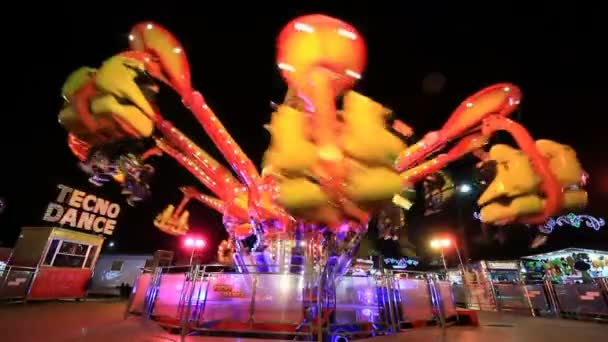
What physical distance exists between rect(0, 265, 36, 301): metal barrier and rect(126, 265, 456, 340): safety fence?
8011 mm

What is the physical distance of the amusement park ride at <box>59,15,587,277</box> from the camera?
3840mm

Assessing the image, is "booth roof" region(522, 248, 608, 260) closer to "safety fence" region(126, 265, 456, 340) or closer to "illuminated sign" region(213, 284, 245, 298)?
"safety fence" region(126, 265, 456, 340)

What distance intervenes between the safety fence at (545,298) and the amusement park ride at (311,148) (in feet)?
26.3

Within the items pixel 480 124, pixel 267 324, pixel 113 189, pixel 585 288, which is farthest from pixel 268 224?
pixel 113 189

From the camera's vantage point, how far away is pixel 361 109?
4047 millimetres

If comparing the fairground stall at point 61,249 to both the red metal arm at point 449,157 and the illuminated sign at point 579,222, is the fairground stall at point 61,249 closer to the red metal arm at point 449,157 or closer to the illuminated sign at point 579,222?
the red metal arm at point 449,157

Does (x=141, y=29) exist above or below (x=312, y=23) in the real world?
above

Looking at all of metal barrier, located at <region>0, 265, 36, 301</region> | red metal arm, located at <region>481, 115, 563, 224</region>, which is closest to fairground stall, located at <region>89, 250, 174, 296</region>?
metal barrier, located at <region>0, 265, 36, 301</region>

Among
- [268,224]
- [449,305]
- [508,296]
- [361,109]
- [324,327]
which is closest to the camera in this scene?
[361,109]

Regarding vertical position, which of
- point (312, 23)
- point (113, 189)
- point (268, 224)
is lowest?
point (268, 224)

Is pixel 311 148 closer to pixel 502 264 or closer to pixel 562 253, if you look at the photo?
pixel 502 264

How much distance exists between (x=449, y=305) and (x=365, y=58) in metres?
8.11

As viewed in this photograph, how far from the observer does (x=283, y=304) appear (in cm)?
663

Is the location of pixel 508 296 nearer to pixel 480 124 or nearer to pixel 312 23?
pixel 480 124
